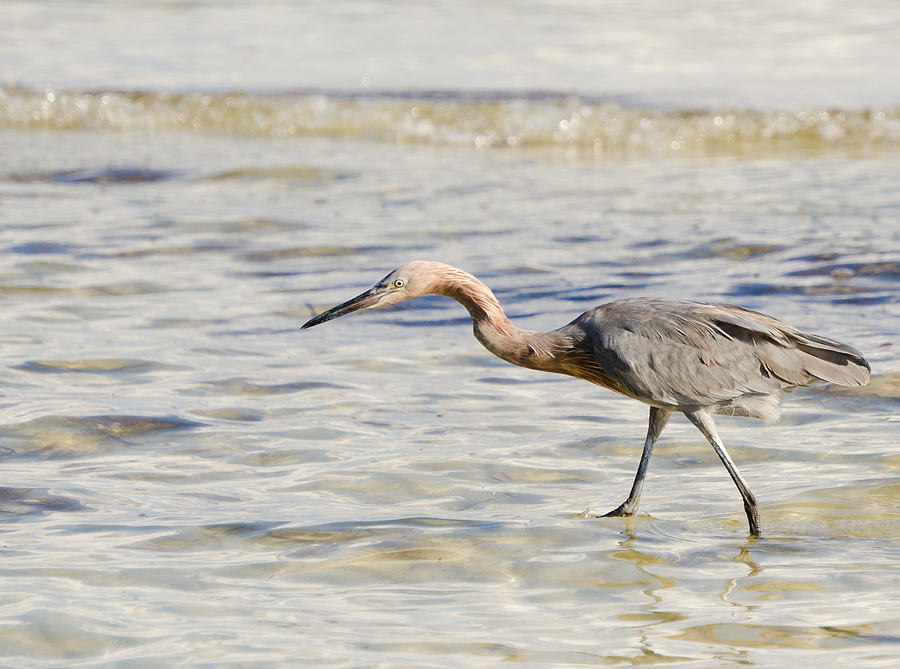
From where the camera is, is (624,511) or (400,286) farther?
(400,286)

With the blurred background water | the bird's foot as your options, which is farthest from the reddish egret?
the blurred background water

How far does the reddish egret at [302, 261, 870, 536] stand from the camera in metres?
5.53

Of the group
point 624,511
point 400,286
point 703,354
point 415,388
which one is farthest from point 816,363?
point 415,388

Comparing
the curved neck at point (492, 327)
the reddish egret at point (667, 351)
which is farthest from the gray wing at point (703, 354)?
the curved neck at point (492, 327)

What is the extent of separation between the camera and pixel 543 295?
375 inches

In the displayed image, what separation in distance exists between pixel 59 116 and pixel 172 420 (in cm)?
1321

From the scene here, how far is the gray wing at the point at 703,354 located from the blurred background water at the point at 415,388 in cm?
52

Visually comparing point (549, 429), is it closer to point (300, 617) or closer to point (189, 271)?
point (300, 617)

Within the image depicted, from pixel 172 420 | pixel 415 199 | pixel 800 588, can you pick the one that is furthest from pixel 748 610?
pixel 415 199

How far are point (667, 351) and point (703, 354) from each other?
16 cm

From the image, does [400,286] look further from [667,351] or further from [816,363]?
[816,363]

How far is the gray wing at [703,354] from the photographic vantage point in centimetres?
552

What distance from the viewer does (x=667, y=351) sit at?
5562 mm

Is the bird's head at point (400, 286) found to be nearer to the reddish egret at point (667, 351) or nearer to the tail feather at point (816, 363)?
the reddish egret at point (667, 351)
